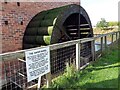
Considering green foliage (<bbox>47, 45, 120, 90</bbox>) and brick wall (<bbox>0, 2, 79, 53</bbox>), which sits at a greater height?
brick wall (<bbox>0, 2, 79, 53</bbox>)

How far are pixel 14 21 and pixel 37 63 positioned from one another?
3.06 metres

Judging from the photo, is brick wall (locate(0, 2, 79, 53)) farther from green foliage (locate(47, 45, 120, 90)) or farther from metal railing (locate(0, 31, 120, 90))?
green foliage (locate(47, 45, 120, 90))

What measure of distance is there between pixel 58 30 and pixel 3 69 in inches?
82.7

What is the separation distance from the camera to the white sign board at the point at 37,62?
353 cm

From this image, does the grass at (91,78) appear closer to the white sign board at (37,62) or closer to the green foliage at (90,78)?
the green foliage at (90,78)

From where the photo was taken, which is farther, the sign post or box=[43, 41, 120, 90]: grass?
box=[43, 41, 120, 90]: grass

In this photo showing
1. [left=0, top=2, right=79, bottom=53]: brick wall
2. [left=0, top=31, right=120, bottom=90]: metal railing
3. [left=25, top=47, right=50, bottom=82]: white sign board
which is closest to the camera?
[left=25, top=47, right=50, bottom=82]: white sign board

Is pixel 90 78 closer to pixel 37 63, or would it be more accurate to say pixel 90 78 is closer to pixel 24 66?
pixel 37 63

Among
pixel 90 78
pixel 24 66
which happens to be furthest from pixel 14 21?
pixel 90 78

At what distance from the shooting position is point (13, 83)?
18.2 ft

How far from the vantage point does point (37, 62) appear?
372 centimetres

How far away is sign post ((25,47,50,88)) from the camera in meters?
3.53

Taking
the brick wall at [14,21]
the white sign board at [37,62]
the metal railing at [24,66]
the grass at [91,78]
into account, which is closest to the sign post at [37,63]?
the white sign board at [37,62]

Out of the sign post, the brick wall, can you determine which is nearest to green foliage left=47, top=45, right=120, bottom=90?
the sign post
